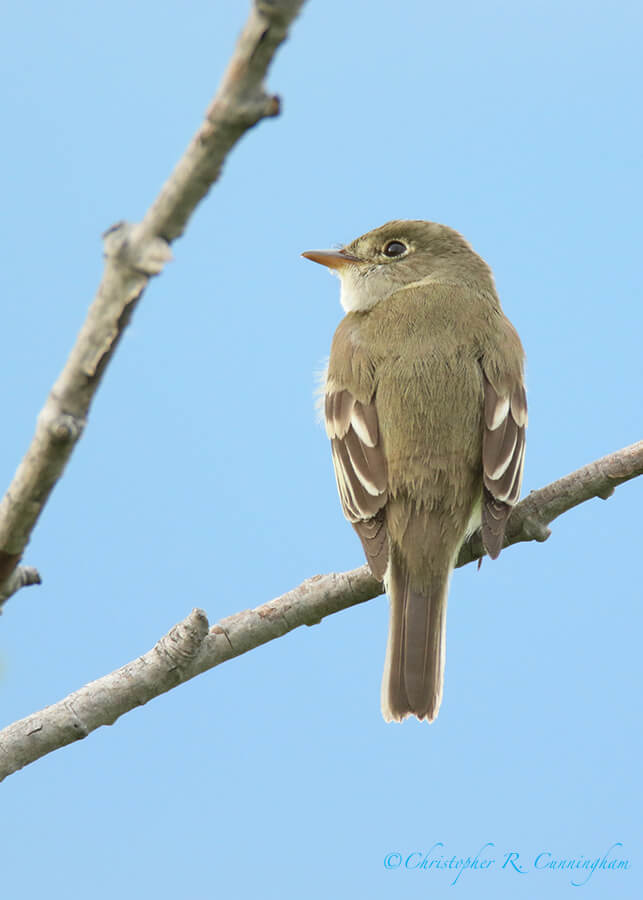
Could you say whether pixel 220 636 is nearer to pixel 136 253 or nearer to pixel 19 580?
pixel 19 580

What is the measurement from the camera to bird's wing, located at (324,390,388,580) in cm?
412

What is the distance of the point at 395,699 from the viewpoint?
13.5 ft

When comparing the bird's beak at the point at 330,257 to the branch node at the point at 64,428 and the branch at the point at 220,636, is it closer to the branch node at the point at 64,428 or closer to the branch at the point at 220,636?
the branch at the point at 220,636

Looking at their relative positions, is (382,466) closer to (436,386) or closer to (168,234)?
(436,386)

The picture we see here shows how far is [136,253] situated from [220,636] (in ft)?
6.70

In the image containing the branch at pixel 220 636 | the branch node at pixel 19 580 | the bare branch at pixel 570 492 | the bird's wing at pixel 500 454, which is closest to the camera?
the branch node at pixel 19 580

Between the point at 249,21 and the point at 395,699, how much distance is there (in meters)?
3.11

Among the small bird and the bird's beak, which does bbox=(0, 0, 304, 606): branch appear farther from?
the bird's beak

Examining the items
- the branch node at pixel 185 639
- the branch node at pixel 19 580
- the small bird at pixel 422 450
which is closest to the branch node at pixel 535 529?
the small bird at pixel 422 450

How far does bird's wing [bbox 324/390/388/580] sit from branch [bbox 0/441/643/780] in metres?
0.18

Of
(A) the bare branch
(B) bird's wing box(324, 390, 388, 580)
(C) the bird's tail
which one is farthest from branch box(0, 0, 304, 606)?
(A) the bare branch

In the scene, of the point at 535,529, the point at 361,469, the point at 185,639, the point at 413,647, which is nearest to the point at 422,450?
the point at 361,469

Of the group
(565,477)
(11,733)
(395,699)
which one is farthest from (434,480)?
(11,733)

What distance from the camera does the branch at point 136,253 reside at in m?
1.62
